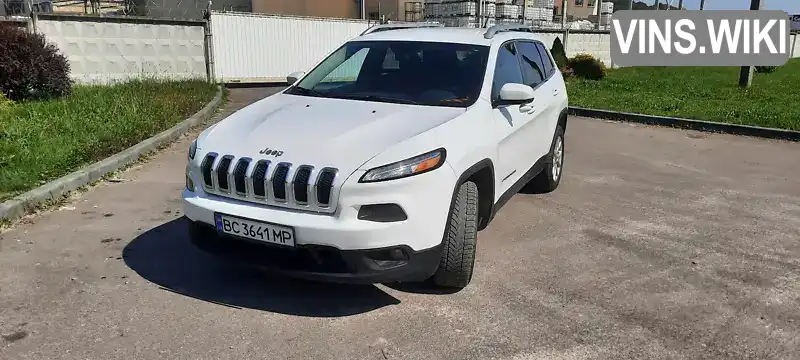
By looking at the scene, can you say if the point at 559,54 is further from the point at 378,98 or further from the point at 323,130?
the point at 323,130

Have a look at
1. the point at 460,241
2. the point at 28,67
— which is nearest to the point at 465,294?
the point at 460,241

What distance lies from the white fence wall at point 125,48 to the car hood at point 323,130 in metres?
10.7

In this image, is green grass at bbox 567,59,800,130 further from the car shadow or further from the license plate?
the license plate

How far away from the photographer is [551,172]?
605 centimetres

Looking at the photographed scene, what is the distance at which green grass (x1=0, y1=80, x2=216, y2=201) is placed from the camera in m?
5.89

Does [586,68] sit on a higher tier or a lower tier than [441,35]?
lower

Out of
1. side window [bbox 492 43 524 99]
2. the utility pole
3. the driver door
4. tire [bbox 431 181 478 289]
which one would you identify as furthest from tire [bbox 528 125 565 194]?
the utility pole

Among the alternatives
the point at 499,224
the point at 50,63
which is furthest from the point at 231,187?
the point at 50,63

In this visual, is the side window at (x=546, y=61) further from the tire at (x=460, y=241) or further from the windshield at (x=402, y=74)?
the tire at (x=460, y=241)

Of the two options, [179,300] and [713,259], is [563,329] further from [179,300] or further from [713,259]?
[179,300]

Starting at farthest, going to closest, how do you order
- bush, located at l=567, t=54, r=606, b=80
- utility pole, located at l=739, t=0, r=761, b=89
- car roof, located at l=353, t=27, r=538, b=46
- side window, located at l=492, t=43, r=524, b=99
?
1. bush, located at l=567, t=54, r=606, b=80
2. utility pole, located at l=739, t=0, r=761, b=89
3. car roof, located at l=353, t=27, r=538, b=46
4. side window, located at l=492, t=43, r=524, b=99

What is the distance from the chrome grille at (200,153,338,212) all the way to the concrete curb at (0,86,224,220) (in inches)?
100

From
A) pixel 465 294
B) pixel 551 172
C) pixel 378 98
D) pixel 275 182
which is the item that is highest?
pixel 378 98

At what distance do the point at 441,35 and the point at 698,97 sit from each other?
36.0 ft
